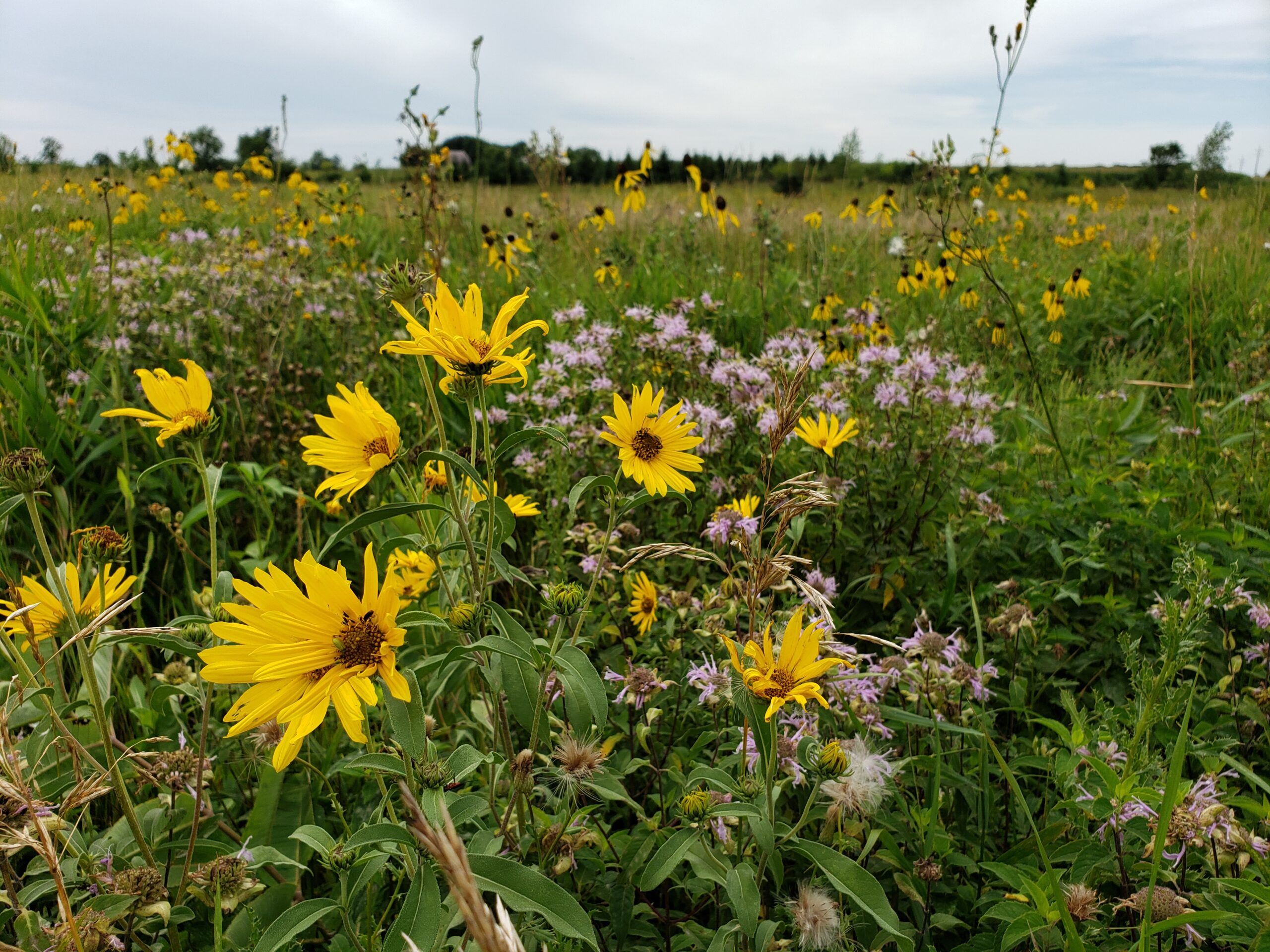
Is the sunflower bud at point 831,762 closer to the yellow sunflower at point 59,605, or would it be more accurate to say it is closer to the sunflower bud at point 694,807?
the sunflower bud at point 694,807

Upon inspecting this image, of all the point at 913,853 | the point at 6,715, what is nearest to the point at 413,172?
the point at 6,715

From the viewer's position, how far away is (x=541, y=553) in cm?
243

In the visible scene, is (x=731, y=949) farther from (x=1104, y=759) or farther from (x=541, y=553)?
(x=541, y=553)

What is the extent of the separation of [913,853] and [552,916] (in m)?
0.84

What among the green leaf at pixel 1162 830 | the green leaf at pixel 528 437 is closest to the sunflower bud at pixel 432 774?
the green leaf at pixel 528 437

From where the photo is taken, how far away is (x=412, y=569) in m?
1.52

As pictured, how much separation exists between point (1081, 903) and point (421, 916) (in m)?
0.93

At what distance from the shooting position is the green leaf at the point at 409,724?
887 millimetres

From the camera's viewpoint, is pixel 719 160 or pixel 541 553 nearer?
pixel 541 553

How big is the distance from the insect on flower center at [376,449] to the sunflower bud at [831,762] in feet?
2.38

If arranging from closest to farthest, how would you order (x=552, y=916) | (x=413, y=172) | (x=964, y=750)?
(x=552, y=916) → (x=964, y=750) → (x=413, y=172)

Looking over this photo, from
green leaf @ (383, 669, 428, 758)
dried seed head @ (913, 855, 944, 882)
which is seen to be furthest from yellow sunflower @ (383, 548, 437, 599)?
dried seed head @ (913, 855, 944, 882)

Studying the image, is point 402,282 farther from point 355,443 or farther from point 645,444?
point 645,444

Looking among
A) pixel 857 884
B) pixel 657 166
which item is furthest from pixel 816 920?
pixel 657 166
